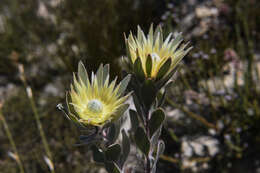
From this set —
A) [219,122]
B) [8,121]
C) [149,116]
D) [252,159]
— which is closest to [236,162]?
[252,159]

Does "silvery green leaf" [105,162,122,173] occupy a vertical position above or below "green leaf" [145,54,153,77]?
below

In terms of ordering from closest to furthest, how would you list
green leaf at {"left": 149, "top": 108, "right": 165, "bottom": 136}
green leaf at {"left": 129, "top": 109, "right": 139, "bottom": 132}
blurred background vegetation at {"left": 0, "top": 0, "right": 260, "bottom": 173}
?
green leaf at {"left": 149, "top": 108, "right": 165, "bottom": 136}
green leaf at {"left": 129, "top": 109, "right": 139, "bottom": 132}
blurred background vegetation at {"left": 0, "top": 0, "right": 260, "bottom": 173}

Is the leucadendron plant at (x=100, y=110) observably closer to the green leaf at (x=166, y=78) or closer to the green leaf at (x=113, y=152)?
the green leaf at (x=113, y=152)

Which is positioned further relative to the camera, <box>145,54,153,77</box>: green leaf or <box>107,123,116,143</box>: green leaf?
<box>107,123,116,143</box>: green leaf

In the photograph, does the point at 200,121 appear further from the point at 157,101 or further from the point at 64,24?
the point at 64,24

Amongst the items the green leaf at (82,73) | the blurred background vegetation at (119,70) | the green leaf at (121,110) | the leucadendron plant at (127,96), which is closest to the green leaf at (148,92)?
the leucadendron plant at (127,96)

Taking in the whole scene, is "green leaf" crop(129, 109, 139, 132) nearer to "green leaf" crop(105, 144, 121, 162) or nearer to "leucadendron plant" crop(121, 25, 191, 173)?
"leucadendron plant" crop(121, 25, 191, 173)

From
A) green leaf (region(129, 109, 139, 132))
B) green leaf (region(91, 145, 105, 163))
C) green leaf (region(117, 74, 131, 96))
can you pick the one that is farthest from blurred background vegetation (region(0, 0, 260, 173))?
green leaf (region(117, 74, 131, 96))
